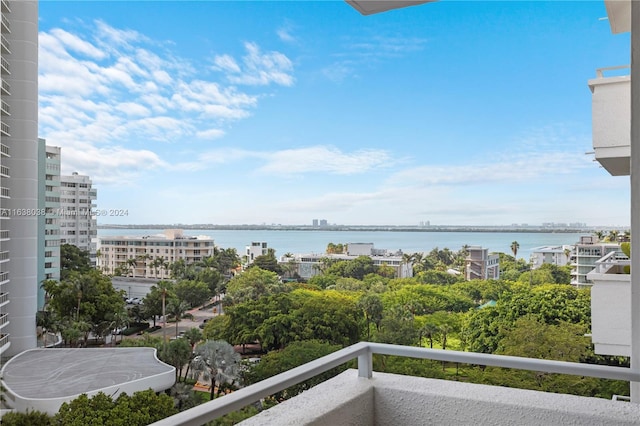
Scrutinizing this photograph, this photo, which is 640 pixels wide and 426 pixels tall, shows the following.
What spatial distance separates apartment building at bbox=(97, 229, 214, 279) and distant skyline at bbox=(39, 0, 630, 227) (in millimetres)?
598

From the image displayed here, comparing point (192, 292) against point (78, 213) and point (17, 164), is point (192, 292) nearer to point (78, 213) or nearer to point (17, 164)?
point (78, 213)

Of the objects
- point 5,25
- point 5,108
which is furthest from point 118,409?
point 5,25

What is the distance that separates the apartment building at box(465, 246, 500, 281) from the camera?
12.0 meters

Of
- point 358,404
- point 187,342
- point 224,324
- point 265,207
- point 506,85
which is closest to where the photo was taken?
point 358,404

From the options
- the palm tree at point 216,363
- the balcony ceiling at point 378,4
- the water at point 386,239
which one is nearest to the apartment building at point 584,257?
the water at point 386,239

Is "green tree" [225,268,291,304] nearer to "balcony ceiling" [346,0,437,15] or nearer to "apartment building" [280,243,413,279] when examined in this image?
"apartment building" [280,243,413,279]

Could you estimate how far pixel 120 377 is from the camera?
9562 mm

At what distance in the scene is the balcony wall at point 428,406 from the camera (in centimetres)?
106

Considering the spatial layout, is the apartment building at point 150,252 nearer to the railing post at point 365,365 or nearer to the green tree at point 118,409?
the green tree at point 118,409

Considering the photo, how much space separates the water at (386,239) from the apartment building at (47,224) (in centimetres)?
232

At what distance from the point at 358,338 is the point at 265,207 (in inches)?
166

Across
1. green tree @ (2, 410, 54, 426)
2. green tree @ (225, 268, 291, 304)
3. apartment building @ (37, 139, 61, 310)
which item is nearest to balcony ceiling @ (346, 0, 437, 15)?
green tree @ (2, 410, 54, 426)

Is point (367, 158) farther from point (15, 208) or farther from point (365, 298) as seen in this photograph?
point (15, 208)

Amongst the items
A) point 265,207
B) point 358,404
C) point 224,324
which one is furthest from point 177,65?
point 358,404
